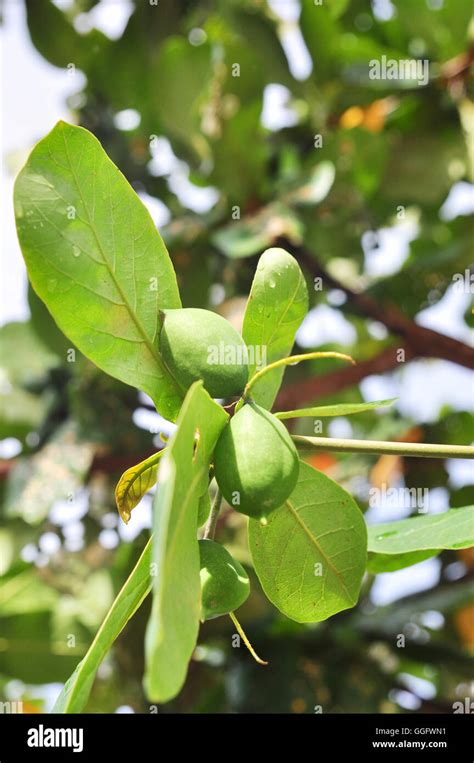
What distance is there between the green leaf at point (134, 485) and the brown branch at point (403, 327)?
39.1 inches

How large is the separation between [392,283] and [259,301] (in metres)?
1.23

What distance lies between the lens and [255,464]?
54 centimetres

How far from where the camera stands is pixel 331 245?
1842 mm

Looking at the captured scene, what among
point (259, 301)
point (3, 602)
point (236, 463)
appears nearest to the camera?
point (236, 463)

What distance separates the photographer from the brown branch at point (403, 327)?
1533 millimetres

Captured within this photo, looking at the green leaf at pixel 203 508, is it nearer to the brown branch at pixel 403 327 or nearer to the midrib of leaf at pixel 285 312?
the midrib of leaf at pixel 285 312

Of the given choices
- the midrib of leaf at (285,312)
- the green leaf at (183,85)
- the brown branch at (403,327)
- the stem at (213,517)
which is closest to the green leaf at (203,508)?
the stem at (213,517)

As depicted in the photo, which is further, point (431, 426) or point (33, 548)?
point (431, 426)

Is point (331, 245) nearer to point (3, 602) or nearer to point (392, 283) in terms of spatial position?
point (392, 283)

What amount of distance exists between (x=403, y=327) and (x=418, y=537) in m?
0.91

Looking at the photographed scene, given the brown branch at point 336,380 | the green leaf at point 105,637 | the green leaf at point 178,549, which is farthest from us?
the brown branch at point 336,380
